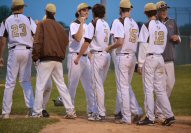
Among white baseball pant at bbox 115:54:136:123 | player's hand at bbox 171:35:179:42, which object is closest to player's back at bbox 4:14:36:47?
white baseball pant at bbox 115:54:136:123

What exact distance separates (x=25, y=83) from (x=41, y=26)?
1383 mm

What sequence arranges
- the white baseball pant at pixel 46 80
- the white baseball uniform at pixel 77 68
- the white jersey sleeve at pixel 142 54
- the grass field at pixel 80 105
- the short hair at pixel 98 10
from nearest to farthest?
the grass field at pixel 80 105 → the white jersey sleeve at pixel 142 54 → the white baseball pant at pixel 46 80 → the short hair at pixel 98 10 → the white baseball uniform at pixel 77 68

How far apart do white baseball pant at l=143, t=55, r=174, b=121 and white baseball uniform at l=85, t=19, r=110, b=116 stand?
964mm

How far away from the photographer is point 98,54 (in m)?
10.3

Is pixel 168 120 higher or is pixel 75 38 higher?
pixel 75 38

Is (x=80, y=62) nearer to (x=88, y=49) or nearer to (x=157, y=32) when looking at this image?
(x=88, y=49)

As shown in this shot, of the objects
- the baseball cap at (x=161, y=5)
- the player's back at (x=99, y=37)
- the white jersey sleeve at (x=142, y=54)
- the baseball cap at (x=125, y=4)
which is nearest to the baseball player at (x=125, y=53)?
the baseball cap at (x=125, y=4)

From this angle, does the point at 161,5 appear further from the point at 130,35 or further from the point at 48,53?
the point at 48,53

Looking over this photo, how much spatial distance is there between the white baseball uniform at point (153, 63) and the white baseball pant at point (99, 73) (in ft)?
3.01

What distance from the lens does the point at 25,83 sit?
10750 millimetres

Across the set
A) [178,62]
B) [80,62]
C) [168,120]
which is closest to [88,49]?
[80,62]

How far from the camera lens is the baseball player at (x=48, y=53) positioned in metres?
10.1

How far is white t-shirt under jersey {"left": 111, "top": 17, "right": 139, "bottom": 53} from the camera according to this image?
32.4 ft

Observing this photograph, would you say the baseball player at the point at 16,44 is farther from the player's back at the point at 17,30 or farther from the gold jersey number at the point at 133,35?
the gold jersey number at the point at 133,35
